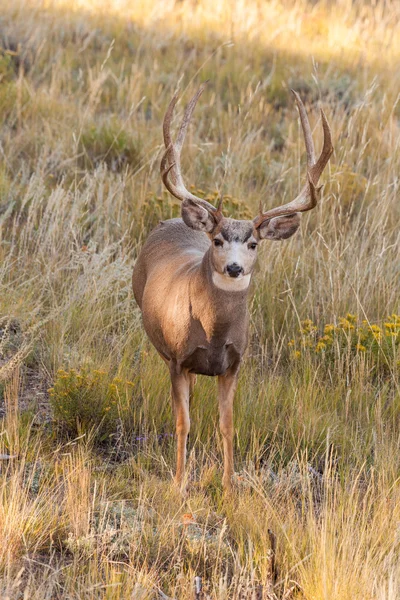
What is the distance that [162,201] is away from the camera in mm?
7363

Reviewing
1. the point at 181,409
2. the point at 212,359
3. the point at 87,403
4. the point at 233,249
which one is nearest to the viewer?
the point at 233,249

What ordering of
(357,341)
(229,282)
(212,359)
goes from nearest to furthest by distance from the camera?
(229,282) < (212,359) < (357,341)

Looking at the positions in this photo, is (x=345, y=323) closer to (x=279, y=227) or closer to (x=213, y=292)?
(x=279, y=227)

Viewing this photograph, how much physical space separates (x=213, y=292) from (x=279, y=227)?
481mm

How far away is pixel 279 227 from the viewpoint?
15.9 ft

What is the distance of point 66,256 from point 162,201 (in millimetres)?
918

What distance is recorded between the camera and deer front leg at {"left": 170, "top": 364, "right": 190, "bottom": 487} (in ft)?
16.0

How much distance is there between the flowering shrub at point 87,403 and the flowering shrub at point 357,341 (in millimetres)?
1209

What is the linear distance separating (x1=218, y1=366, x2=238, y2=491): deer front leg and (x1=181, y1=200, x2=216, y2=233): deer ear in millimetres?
727

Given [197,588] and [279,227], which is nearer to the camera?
[197,588]

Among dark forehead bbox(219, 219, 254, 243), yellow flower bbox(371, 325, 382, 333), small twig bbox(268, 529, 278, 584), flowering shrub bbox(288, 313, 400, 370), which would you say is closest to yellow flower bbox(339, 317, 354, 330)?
flowering shrub bbox(288, 313, 400, 370)

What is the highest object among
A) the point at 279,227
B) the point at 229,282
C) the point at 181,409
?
the point at 279,227

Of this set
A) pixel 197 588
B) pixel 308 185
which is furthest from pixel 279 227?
pixel 197 588

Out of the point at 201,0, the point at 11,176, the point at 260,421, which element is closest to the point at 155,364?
the point at 260,421
